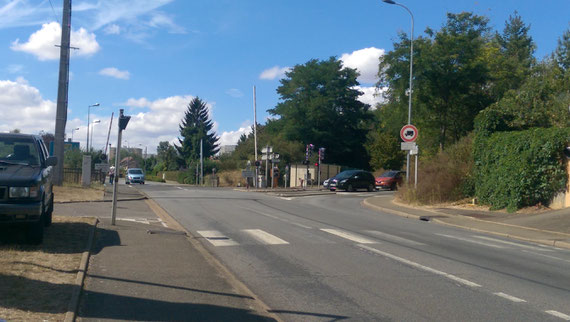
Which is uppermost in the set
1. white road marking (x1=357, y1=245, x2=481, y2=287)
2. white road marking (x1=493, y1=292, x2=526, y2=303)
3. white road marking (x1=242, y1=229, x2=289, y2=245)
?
white road marking (x1=242, y1=229, x2=289, y2=245)

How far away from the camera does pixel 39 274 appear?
6.77 metres

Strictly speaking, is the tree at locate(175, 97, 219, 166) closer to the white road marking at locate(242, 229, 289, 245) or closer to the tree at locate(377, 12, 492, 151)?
the tree at locate(377, 12, 492, 151)

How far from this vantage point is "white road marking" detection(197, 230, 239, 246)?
36.9ft

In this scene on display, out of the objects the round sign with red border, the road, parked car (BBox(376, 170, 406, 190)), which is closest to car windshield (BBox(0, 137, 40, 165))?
the road

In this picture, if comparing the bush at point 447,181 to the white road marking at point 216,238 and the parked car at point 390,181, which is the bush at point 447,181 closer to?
the white road marking at point 216,238

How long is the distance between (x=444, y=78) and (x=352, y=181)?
9961 mm

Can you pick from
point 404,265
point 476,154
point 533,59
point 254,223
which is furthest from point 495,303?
point 533,59

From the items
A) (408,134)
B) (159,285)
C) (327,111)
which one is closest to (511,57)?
(327,111)

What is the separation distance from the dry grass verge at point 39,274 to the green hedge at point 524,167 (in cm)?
1473

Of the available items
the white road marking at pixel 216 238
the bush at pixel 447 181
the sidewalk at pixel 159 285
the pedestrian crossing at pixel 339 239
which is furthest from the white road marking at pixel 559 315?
the bush at pixel 447 181

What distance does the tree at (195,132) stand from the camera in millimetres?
97375

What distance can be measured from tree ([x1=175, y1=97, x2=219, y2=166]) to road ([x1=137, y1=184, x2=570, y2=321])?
8322 centimetres

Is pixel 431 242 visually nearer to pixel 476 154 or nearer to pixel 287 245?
pixel 287 245

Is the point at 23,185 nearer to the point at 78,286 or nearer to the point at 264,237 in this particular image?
the point at 78,286
